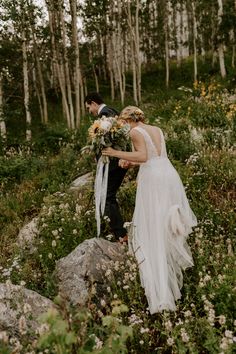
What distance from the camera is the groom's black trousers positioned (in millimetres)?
6412

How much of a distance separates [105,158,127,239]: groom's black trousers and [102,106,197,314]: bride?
0.99 metres

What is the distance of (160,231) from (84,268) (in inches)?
37.7

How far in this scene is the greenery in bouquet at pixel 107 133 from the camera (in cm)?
570

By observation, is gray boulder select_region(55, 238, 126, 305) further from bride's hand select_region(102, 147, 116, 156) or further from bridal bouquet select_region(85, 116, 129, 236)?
bride's hand select_region(102, 147, 116, 156)

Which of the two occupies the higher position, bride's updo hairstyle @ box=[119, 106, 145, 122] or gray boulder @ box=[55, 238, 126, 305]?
bride's updo hairstyle @ box=[119, 106, 145, 122]

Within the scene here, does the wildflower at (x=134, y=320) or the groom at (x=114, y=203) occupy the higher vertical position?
the groom at (x=114, y=203)

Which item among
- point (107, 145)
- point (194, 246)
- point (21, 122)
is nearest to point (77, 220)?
point (107, 145)

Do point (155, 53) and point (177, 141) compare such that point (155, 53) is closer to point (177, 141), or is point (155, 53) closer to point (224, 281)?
point (177, 141)

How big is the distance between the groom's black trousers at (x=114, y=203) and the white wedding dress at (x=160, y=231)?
0.99m

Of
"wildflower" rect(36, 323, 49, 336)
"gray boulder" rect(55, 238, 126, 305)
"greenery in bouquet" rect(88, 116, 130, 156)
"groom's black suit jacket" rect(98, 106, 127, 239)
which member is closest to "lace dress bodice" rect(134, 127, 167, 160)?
"greenery in bouquet" rect(88, 116, 130, 156)

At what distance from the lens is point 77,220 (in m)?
6.57

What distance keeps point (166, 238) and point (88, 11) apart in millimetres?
27535

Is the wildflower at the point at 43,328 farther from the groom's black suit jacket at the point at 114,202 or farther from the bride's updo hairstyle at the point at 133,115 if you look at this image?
the groom's black suit jacket at the point at 114,202

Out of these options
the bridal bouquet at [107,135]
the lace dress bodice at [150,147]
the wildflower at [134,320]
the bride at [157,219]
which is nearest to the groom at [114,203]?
the bridal bouquet at [107,135]
